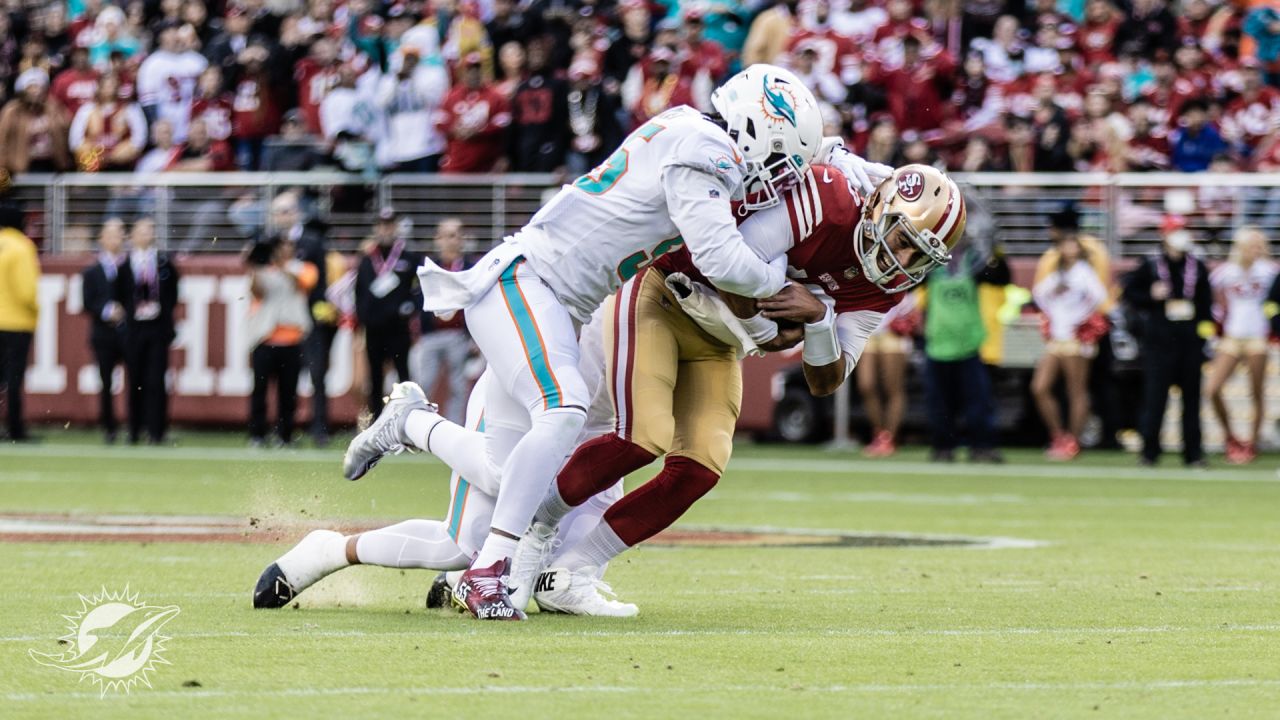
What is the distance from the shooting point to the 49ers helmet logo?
20.3 ft

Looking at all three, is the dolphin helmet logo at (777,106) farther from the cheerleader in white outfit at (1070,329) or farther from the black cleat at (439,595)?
the cheerleader in white outfit at (1070,329)

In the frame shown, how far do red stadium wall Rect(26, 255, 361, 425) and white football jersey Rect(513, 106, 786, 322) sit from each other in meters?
12.5

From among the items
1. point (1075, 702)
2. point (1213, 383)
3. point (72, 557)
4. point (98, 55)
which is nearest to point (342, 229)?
point (98, 55)

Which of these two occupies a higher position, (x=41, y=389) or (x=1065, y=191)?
(x=1065, y=191)

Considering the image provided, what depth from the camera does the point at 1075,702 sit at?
4.61 m

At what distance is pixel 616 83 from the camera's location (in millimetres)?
18297

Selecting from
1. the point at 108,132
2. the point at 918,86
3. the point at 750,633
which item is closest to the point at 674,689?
the point at 750,633

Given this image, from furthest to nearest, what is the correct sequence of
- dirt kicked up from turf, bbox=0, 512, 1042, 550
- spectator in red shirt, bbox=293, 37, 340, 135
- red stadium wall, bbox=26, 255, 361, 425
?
spectator in red shirt, bbox=293, 37, 340, 135 → red stadium wall, bbox=26, 255, 361, 425 → dirt kicked up from turf, bbox=0, 512, 1042, 550

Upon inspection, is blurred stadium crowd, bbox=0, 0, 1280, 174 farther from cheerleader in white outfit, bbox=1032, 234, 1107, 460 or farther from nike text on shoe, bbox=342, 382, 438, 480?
nike text on shoe, bbox=342, 382, 438, 480

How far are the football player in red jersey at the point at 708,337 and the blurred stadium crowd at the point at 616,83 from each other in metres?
9.83

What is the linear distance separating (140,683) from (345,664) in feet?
1.79

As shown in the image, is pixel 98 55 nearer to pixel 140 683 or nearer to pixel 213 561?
pixel 213 561

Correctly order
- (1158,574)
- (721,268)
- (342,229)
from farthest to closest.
Result: (342,229)
(1158,574)
(721,268)

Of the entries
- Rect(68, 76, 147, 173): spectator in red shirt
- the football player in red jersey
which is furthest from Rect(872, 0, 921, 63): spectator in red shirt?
the football player in red jersey
